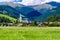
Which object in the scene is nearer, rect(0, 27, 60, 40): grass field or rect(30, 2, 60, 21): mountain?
rect(0, 27, 60, 40): grass field

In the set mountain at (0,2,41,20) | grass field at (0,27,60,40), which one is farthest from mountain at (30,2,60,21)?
grass field at (0,27,60,40)

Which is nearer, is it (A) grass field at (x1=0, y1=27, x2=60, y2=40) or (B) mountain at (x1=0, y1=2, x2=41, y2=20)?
(A) grass field at (x1=0, y1=27, x2=60, y2=40)

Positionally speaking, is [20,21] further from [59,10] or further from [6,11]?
[59,10]

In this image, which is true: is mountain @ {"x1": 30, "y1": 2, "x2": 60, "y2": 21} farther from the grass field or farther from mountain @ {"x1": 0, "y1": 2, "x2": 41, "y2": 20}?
the grass field

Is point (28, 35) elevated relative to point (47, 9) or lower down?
lower down

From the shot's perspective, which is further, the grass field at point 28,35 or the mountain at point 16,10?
the mountain at point 16,10

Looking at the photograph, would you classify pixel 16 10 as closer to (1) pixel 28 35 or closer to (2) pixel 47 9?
(2) pixel 47 9

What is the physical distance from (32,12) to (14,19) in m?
1.39

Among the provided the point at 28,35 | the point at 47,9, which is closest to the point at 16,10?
the point at 47,9

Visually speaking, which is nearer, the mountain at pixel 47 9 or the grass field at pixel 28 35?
the grass field at pixel 28 35

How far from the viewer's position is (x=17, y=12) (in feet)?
49.1

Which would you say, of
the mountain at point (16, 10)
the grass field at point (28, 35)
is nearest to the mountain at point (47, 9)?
the mountain at point (16, 10)

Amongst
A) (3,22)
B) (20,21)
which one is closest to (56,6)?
(20,21)

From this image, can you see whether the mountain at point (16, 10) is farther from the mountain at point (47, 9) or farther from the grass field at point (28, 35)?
the grass field at point (28, 35)
